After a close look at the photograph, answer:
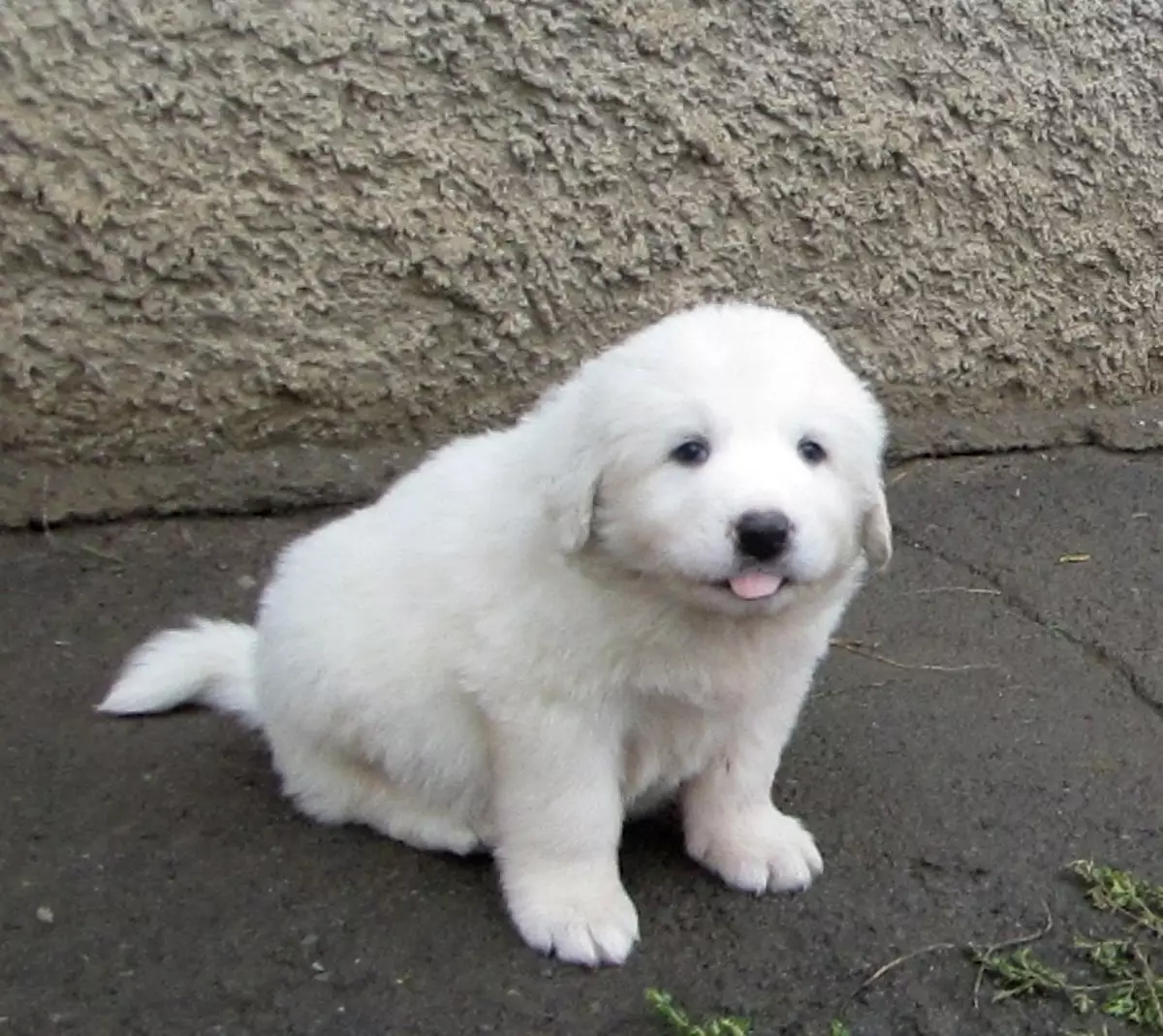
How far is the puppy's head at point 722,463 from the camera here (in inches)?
96.3

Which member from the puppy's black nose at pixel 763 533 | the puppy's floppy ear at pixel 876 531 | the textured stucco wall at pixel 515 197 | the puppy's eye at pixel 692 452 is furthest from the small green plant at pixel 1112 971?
the textured stucco wall at pixel 515 197

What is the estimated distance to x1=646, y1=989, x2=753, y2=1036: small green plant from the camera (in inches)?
97.5

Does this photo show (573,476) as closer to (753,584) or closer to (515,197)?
(753,584)

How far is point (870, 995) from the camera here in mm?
2643

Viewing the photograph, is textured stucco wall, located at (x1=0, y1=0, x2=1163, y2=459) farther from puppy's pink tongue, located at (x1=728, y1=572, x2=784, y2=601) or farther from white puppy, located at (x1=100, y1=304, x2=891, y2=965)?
puppy's pink tongue, located at (x1=728, y1=572, x2=784, y2=601)

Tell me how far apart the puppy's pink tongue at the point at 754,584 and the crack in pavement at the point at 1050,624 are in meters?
1.55

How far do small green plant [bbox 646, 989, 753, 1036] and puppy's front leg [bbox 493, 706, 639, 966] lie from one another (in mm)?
161

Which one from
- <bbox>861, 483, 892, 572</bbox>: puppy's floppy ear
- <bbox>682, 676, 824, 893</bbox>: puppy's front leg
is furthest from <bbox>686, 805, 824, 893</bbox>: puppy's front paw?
<bbox>861, 483, 892, 572</bbox>: puppy's floppy ear

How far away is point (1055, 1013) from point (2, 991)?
165cm

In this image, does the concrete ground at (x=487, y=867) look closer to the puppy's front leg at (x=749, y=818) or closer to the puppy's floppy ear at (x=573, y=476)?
the puppy's front leg at (x=749, y=818)

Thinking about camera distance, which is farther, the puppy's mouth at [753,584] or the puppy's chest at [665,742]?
the puppy's chest at [665,742]

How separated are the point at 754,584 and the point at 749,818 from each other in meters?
0.66

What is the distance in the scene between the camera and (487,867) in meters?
2.97

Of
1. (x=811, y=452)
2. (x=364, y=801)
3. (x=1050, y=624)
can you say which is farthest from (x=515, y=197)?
(x=811, y=452)
